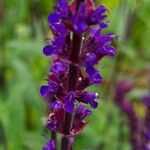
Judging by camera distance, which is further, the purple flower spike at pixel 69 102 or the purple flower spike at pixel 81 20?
the purple flower spike at pixel 69 102

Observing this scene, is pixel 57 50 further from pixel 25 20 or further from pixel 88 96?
pixel 25 20

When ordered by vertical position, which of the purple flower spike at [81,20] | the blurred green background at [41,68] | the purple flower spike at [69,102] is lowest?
the blurred green background at [41,68]

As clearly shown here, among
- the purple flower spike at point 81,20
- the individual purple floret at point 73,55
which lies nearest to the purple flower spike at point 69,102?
the individual purple floret at point 73,55

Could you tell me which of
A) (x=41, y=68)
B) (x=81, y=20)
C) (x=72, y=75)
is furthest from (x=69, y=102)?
(x=41, y=68)

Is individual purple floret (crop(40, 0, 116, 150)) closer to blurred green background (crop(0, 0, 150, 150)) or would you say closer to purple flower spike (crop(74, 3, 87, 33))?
purple flower spike (crop(74, 3, 87, 33))

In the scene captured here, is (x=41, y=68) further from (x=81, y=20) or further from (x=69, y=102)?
(x=81, y=20)

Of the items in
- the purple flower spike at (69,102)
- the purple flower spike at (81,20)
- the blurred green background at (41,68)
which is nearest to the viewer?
the purple flower spike at (81,20)

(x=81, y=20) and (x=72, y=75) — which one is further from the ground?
(x=81, y=20)

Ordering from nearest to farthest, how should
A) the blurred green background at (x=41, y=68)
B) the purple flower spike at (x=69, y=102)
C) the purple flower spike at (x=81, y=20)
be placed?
the purple flower spike at (x=81, y=20), the purple flower spike at (x=69, y=102), the blurred green background at (x=41, y=68)

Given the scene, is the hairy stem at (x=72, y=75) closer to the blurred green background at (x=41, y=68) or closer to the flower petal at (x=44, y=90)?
the flower petal at (x=44, y=90)
